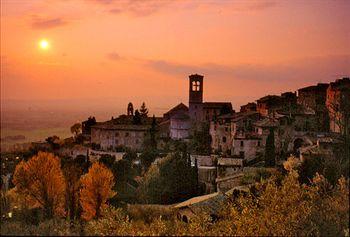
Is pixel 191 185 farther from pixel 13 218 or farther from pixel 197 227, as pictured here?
pixel 197 227

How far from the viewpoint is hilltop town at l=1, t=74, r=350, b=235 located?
26125 mm

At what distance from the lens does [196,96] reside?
43.8m

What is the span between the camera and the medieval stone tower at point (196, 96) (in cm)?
4350

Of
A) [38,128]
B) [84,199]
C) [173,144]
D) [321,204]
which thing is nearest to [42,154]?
[38,128]

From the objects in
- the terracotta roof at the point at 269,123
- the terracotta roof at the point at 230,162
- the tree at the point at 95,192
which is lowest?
the tree at the point at 95,192

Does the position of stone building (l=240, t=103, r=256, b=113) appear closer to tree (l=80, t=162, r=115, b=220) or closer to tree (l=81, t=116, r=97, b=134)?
tree (l=81, t=116, r=97, b=134)

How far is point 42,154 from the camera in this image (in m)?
30.0

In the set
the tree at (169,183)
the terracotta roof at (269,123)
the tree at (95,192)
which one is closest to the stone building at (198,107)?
the terracotta roof at (269,123)

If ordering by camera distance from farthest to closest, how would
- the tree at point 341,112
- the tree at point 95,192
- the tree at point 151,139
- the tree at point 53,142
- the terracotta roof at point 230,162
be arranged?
the tree at point 53,142
the tree at point 151,139
the terracotta roof at point 230,162
the tree at point 341,112
the tree at point 95,192

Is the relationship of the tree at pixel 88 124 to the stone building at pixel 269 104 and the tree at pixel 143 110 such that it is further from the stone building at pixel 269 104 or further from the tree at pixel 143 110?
the stone building at pixel 269 104

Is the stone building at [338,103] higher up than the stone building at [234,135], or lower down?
higher up

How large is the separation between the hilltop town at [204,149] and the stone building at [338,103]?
63mm

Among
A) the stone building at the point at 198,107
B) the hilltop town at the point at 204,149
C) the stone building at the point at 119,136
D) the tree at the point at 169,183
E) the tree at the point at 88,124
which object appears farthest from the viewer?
the tree at the point at 88,124

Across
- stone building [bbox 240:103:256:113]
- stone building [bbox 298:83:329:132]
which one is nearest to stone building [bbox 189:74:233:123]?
stone building [bbox 240:103:256:113]
